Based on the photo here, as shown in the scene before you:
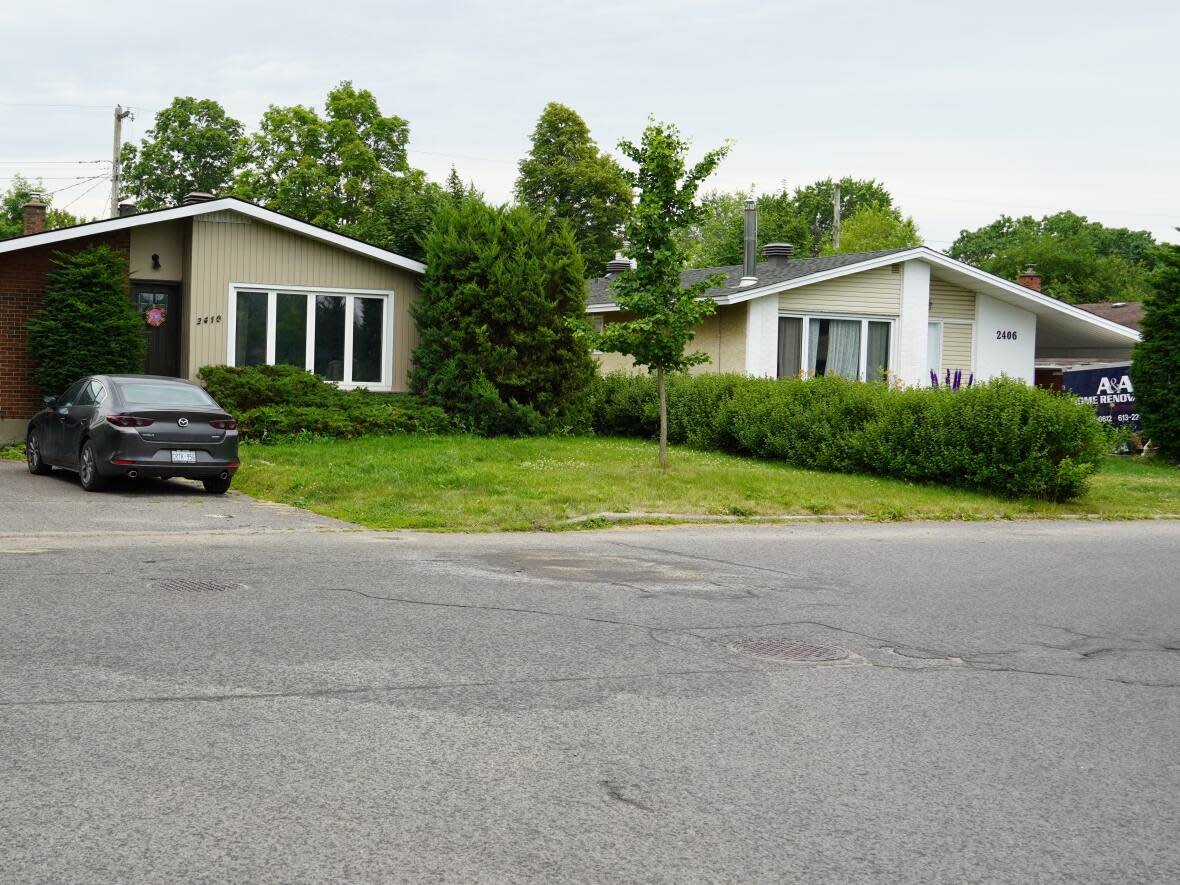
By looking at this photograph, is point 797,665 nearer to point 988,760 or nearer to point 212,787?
point 988,760

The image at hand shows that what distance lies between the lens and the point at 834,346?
30.9 meters

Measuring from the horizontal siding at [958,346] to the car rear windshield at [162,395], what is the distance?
20198 millimetres

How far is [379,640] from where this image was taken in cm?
772

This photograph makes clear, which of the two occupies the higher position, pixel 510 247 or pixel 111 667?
pixel 510 247

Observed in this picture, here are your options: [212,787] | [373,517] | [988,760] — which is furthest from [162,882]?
[373,517]

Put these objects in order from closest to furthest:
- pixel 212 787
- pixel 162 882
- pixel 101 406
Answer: pixel 162 882 < pixel 212 787 < pixel 101 406

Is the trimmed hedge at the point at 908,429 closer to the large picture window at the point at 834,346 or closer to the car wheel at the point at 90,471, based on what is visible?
the large picture window at the point at 834,346

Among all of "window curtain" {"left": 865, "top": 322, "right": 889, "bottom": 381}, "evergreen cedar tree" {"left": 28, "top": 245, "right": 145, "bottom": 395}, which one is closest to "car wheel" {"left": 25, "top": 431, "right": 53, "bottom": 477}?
"evergreen cedar tree" {"left": 28, "top": 245, "right": 145, "bottom": 395}

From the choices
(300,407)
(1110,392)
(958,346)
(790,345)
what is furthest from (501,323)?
(1110,392)

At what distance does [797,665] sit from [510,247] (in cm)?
1805

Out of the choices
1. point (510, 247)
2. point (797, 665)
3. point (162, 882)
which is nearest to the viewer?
point (162, 882)

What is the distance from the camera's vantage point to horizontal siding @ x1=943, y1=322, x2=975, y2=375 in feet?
106

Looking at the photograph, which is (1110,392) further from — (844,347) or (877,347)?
(844,347)

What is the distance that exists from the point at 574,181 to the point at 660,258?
46.3 meters
